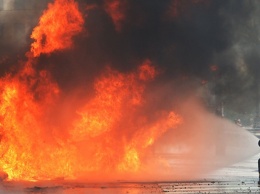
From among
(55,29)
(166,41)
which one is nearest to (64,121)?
(55,29)

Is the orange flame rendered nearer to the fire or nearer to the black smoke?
the fire

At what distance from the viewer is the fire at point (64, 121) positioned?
16562mm

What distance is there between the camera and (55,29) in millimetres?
17422

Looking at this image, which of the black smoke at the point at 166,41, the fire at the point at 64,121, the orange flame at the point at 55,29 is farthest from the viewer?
the black smoke at the point at 166,41

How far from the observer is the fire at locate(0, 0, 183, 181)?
1656 centimetres

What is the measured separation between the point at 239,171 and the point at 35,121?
9060 mm

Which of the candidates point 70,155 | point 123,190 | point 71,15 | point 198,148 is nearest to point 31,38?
point 71,15

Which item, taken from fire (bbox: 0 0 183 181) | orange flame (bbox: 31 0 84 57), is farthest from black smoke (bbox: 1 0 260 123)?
fire (bbox: 0 0 183 181)

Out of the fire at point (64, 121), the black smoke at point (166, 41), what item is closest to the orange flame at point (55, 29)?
the fire at point (64, 121)

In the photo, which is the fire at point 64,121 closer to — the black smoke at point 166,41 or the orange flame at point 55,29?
the orange flame at point 55,29

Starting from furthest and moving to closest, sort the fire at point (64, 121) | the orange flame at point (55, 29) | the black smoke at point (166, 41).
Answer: the black smoke at point (166, 41)
the orange flame at point (55, 29)
the fire at point (64, 121)

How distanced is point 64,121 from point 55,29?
11.6 feet

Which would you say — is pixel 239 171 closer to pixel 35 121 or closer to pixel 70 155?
pixel 70 155

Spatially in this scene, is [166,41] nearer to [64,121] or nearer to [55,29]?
[55,29]
